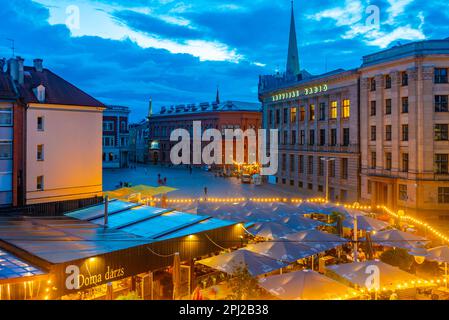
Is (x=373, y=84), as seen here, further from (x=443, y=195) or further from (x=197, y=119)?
(x=197, y=119)

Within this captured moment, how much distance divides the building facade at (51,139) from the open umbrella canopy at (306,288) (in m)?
22.4

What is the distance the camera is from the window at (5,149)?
2806 cm

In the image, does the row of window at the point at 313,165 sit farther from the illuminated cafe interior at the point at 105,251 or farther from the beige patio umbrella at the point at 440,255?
the illuminated cafe interior at the point at 105,251

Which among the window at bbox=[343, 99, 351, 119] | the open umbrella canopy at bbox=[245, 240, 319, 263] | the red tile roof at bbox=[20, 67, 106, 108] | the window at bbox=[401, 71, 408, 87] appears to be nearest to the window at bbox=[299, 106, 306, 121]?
the window at bbox=[343, 99, 351, 119]

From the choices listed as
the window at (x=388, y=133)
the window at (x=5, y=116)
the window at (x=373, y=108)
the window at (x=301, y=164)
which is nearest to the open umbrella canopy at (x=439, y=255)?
the window at (x=388, y=133)

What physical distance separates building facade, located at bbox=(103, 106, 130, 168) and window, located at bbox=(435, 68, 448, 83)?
66848 millimetres

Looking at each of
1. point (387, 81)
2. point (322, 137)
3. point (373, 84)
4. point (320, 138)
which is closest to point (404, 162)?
point (387, 81)

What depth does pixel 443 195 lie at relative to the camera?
35.5m

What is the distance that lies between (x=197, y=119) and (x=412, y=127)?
202ft

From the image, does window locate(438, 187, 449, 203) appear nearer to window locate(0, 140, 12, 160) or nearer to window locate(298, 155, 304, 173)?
window locate(298, 155, 304, 173)
